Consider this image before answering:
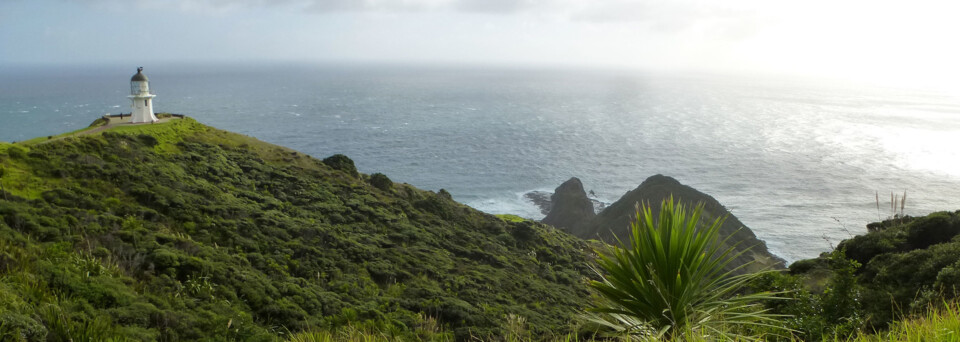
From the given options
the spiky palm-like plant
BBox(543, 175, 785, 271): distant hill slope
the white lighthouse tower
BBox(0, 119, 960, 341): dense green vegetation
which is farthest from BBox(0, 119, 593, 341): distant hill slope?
BBox(543, 175, 785, 271): distant hill slope

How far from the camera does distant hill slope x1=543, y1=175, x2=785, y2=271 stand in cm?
4500

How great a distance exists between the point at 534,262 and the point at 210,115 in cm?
9622

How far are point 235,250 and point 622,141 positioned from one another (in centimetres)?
7987

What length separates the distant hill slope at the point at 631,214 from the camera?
148 feet

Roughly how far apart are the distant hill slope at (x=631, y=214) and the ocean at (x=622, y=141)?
15.8 ft

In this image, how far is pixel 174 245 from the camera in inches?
632

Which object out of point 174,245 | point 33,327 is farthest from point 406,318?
point 33,327

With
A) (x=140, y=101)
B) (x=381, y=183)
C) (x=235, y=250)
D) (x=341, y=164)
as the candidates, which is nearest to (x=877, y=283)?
(x=235, y=250)

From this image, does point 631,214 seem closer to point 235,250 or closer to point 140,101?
point 235,250

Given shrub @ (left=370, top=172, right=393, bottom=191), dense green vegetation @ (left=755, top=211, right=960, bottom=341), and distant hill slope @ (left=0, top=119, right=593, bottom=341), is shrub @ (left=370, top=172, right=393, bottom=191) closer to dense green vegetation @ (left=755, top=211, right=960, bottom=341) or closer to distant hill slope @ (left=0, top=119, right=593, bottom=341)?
distant hill slope @ (left=0, top=119, right=593, bottom=341)

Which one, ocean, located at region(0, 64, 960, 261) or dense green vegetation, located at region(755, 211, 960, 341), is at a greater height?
dense green vegetation, located at region(755, 211, 960, 341)

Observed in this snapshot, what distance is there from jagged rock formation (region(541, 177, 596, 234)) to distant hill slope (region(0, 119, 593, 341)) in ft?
59.5

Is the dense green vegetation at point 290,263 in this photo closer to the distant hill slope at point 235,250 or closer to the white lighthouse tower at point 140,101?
the distant hill slope at point 235,250

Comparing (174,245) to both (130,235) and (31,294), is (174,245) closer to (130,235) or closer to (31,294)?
(130,235)
